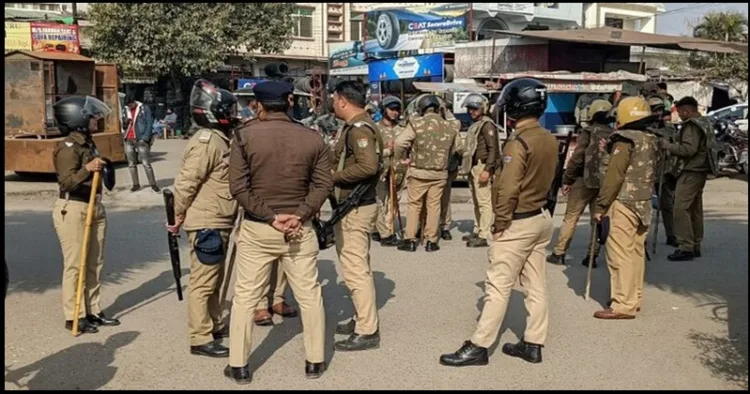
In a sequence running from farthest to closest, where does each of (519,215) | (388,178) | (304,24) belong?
(304,24) → (388,178) → (519,215)

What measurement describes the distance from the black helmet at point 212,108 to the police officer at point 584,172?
11.9 ft

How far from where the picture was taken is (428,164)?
8.03 m

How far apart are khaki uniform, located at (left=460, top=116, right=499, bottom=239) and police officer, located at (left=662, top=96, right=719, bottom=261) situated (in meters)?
1.79

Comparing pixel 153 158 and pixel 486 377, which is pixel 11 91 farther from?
pixel 486 377

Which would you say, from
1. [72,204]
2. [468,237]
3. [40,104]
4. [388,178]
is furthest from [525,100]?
[40,104]

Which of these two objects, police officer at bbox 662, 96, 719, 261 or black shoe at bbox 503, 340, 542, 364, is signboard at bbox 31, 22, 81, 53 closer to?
police officer at bbox 662, 96, 719, 261

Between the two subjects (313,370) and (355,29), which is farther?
(355,29)

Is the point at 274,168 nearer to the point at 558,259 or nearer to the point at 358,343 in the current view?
the point at 358,343

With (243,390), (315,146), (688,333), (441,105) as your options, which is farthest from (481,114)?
(243,390)

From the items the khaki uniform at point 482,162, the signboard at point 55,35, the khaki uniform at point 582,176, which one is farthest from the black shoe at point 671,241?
the signboard at point 55,35

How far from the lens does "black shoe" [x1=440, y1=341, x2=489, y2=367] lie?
14.9ft

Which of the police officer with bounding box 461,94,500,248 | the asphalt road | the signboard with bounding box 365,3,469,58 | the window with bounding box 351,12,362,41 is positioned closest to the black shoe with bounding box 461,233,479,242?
the police officer with bounding box 461,94,500,248

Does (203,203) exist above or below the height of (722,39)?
below

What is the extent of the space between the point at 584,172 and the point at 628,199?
1.62 m
